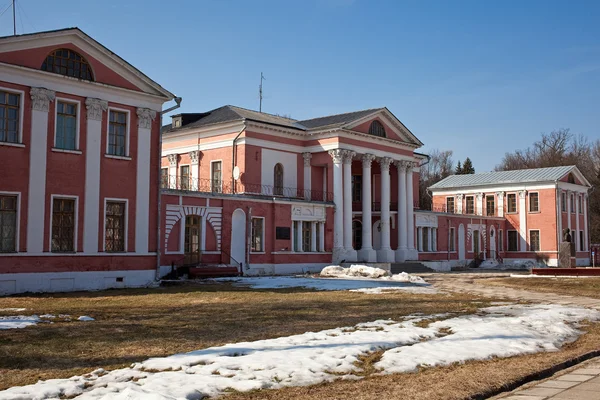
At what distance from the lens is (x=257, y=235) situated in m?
31.6

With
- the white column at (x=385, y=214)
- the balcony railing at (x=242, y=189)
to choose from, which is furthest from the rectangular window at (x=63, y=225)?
the white column at (x=385, y=214)

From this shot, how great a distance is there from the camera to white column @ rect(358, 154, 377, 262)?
123 ft

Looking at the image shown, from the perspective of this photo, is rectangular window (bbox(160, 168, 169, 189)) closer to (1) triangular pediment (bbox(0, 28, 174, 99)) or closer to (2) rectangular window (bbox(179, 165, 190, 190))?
(2) rectangular window (bbox(179, 165, 190, 190))

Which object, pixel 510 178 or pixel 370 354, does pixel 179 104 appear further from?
pixel 510 178

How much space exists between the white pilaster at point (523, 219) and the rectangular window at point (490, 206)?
2461 mm

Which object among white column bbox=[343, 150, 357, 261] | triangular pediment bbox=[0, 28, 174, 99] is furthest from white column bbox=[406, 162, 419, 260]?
triangular pediment bbox=[0, 28, 174, 99]

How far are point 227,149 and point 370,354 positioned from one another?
91.2 feet

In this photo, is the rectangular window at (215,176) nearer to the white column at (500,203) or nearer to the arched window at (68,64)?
the arched window at (68,64)

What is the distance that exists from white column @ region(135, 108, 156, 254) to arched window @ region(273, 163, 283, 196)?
44.5 ft

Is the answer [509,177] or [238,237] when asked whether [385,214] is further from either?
[509,177]

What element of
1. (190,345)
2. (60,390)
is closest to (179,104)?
(190,345)

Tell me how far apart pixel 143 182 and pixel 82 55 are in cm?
492

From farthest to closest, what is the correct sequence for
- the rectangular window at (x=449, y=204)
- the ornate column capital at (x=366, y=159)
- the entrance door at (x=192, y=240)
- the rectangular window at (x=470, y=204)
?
the rectangular window at (x=449, y=204) < the rectangular window at (x=470, y=204) < the ornate column capital at (x=366, y=159) < the entrance door at (x=192, y=240)

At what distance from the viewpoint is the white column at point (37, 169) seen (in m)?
20.4
